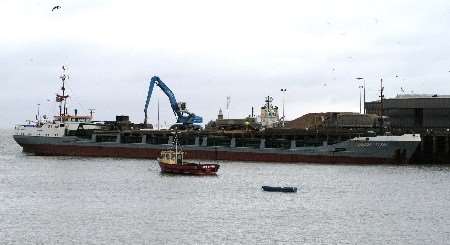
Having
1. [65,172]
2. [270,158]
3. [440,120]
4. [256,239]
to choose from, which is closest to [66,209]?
[256,239]

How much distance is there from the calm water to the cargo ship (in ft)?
44.0

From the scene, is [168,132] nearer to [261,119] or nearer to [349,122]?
[261,119]

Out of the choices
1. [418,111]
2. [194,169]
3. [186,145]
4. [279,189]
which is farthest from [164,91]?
[279,189]

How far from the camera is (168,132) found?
133m

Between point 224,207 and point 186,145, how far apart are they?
Answer: 62.4 meters

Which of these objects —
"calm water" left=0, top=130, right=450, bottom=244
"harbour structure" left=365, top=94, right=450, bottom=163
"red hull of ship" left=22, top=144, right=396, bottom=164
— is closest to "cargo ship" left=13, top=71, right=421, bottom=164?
"red hull of ship" left=22, top=144, right=396, bottom=164

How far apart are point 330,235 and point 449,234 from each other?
7794 mm

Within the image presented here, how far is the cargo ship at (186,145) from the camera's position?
115 m

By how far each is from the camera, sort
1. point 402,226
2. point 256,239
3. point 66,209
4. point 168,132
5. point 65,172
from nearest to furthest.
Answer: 1. point 256,239
2. point 402,226
3. point 66,209
4. point 65,172
5. point 168,132

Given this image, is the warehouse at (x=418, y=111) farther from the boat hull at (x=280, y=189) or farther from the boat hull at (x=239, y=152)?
the boat hull at (x=280, y=189)

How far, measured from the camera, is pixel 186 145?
127438mm

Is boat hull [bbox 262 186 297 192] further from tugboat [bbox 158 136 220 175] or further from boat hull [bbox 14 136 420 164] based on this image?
boat hull [bbox 14 136 420 164]

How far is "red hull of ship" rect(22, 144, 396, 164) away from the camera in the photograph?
383ft

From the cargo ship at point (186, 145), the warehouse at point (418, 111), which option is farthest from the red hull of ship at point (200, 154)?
the warehouse at point (418, 111)
